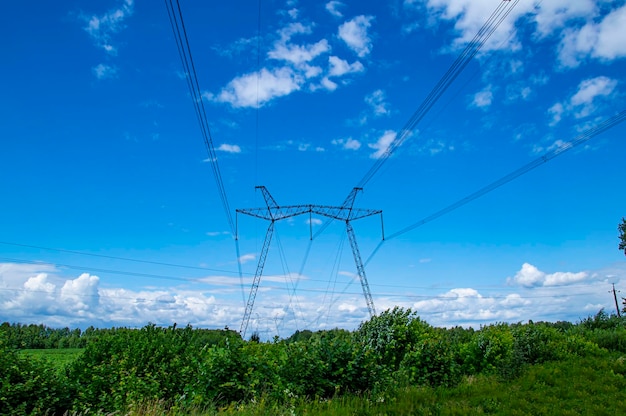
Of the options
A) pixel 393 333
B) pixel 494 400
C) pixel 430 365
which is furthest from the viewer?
pixel 393 333

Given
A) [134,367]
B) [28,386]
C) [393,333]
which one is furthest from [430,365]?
[28,386]

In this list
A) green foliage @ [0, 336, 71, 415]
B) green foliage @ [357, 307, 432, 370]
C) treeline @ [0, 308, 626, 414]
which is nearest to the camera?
treeline @ [0, 308, 626, 414]

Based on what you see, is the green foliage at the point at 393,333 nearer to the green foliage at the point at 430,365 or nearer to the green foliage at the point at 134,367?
the green foliage at the point at 430,365

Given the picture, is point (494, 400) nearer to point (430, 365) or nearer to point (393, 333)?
point (430, 365)

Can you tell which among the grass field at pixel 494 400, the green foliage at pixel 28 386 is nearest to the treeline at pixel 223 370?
the green foliage at pixel 28 386

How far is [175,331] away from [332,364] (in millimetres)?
7362

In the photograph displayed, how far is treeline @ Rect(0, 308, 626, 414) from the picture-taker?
1030cm

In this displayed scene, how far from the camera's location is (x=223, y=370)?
33.8 ft

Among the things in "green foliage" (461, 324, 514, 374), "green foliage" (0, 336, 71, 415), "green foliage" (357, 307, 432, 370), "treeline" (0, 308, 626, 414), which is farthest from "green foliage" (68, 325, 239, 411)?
"green foliage" (461, 324, 514, 374)

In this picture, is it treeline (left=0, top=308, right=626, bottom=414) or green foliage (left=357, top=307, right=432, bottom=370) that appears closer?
treeline (left=0, top=308, right=626, bottom=414)

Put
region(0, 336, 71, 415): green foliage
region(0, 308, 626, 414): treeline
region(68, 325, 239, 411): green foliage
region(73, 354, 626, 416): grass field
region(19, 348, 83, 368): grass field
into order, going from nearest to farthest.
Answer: region(73, 354, 626, 416): grass field → region(0, 308, 626, 414): treeline → region(0, 336, 71, 415): green foliage → region(68, 325, 239, 411): green foliage → region(19, 348, 83, 368): grass field

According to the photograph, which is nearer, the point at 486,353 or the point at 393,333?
the point at 393,333

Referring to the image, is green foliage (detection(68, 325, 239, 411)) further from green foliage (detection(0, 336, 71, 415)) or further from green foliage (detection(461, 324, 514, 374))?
green foliage (detection(461, 324, 514, 374))

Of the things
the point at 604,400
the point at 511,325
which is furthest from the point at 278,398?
the point at 511,325
